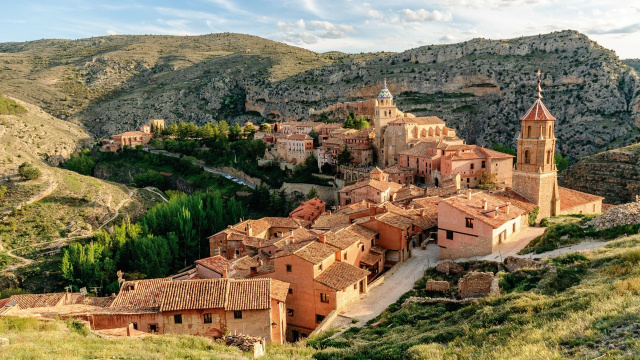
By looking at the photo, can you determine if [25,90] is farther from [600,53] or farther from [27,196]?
[600,53]

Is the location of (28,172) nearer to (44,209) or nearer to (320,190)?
(44,209)

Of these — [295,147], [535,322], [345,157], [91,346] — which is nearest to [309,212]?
[345,157]

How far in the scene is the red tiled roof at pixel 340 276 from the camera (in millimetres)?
20859

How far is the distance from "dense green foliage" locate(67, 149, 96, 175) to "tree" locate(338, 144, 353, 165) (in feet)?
146

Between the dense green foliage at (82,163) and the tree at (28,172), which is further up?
the tree at (28,172)

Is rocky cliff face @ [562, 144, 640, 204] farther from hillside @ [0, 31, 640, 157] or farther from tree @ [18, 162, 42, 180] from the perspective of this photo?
tree @ [18, 162, 42, 180]

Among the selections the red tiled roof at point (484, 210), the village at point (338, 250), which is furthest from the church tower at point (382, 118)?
the red tiled roof at point (484, 210)

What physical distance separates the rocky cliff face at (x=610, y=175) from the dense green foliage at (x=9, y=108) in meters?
79.7

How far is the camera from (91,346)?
1200 centimetres

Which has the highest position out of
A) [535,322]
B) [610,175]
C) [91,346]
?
[535,322]

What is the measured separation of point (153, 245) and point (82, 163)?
149 feet

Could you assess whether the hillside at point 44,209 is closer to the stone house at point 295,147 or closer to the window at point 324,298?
the stone house at point 295,147

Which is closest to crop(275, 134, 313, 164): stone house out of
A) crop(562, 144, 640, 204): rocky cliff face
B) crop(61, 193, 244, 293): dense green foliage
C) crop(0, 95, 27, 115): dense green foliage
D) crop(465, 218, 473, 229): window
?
crop(61, 193, 244, 293): dense green foliage

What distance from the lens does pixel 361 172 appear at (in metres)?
49.6
